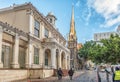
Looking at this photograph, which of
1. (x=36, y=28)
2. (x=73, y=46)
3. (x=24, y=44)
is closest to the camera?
(x=24, y=44)

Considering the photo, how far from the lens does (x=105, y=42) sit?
133ft

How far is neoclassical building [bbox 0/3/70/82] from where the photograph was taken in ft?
80.7

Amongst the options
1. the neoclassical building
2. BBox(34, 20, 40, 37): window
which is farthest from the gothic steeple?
BBox(34, 20, 40, 37): window

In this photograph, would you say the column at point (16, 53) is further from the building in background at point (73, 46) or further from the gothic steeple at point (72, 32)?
the gothic steeple at point (72, 32)

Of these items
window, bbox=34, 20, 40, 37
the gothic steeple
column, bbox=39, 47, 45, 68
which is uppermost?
the gothic steeple

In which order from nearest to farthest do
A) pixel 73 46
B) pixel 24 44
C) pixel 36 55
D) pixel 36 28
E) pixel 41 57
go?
pixel 24 44
pixel 36 55
pixel 36 28
pixel 41 57
pixel 73 46

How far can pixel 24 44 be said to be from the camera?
2955 cm

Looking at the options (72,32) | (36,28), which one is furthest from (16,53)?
(72,32)

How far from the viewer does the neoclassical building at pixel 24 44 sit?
24591 millimetres

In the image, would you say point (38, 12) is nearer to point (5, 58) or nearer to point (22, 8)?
point (22, 8)

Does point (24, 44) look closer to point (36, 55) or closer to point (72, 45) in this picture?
point (36, 55)

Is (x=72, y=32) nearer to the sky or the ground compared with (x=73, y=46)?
nearer to the sky

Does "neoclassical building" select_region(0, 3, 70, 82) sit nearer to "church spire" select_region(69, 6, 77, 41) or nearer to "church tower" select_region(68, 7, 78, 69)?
"church tower" select_region(68, 7, 78, 69)

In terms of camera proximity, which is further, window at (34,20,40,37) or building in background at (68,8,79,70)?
building in background at (68,8,79,70)
